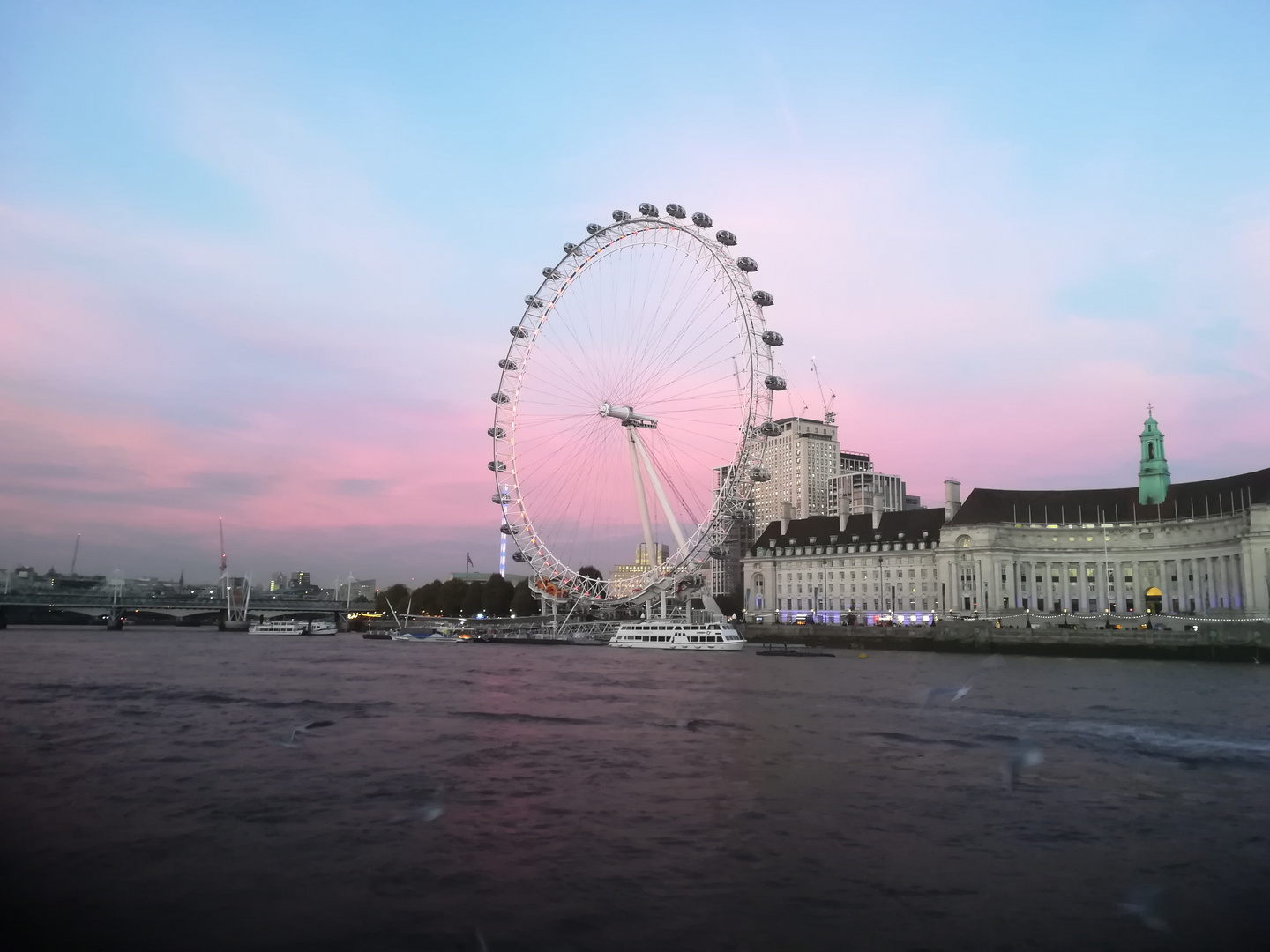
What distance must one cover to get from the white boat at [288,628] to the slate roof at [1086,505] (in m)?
87.5

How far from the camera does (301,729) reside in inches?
1046

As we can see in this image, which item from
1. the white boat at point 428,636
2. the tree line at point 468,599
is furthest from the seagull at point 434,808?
the tree line at point 468,599

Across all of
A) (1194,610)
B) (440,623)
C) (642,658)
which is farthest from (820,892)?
(440,623)

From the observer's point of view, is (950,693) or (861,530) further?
(861,530)

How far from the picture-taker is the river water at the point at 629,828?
35.8 feet

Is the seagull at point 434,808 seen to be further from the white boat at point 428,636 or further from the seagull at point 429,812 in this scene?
the white boat at point 428,636

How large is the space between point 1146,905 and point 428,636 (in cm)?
10322

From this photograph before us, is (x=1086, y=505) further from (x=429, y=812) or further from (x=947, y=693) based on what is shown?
(x=429, y=812)

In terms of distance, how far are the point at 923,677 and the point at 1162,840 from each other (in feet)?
120

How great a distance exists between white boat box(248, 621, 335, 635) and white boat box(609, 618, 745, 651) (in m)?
61.0

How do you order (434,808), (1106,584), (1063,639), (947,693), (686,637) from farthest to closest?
(1106,584) < (686,637) < (1063,639) < (947,693) < (434,808)

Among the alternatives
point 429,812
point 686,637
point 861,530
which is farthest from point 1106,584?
point 429,812

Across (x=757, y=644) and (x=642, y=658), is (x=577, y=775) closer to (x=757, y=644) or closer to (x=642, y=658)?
(x=642, y=658)

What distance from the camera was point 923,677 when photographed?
50438 mm
